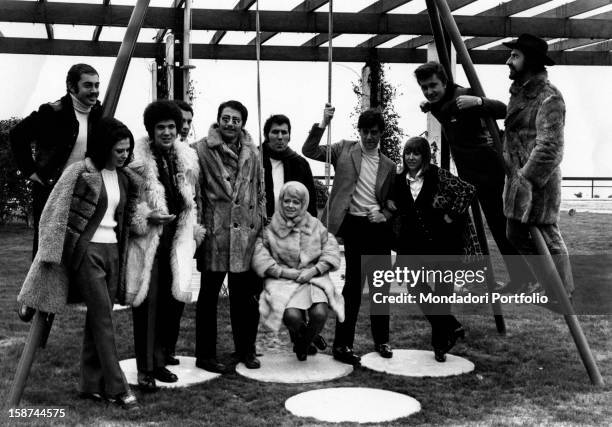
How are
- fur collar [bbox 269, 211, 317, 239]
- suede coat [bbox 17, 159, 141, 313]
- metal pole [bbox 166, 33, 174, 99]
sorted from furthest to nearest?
metal pole [bbox 166, 33, 174, 99]
fur collar [bbox 269, 211, 317, 239]
suede coat [bbox 17, 159, 141, 313]

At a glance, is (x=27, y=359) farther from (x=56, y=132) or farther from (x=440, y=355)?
(x=440, y=355)

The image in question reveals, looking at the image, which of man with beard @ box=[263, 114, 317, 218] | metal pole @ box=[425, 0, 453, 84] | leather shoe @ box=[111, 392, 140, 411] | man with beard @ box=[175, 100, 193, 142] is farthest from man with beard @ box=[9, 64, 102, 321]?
metal pole @ box=[425, 0, 453, 84]

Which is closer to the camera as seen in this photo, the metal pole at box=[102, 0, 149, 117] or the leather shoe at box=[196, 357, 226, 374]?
the metal pole at box=[102, 0, 149, 117]

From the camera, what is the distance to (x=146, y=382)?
14.0 feet

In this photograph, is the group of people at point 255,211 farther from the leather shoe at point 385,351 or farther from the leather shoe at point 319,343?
the leather shoe at point 319,343

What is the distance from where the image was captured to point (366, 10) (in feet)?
37.0

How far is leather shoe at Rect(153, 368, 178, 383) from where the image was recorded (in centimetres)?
447

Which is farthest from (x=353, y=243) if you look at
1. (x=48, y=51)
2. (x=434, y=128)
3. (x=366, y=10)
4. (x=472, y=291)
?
(x=48, y=51)

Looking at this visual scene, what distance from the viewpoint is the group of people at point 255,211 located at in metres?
3.98

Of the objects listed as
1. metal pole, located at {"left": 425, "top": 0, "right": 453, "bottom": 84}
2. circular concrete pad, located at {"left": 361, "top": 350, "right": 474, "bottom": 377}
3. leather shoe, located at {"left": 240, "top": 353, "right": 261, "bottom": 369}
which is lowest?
circular concrete pad, located at {"left": 361, "top": 350, "right": 474, "bottom": 377}

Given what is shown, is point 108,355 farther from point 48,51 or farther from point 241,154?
point 48,51

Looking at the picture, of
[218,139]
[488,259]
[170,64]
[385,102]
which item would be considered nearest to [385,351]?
[488,259]

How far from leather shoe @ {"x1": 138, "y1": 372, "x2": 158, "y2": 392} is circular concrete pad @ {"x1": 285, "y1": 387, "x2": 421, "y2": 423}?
78 centimetres

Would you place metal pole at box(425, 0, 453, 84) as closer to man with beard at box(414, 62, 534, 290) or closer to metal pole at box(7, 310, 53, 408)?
man with beard at box(414, 62, 534, 290)
